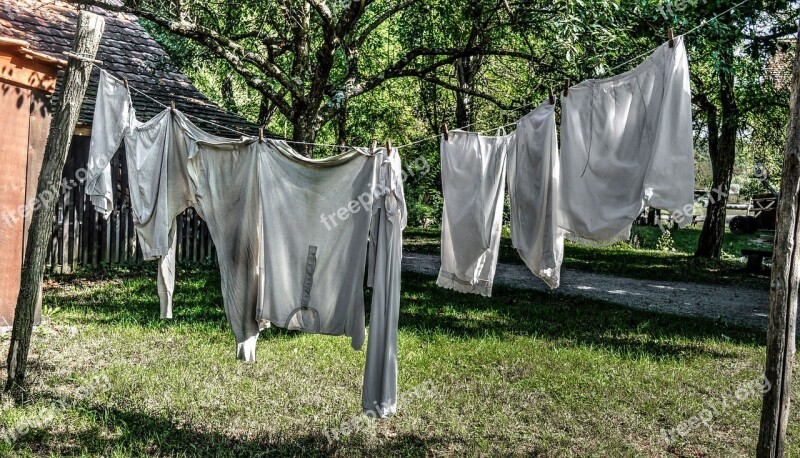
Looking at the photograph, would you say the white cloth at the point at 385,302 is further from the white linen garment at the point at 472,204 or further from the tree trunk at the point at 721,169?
the tree trunk at the point at 721,169

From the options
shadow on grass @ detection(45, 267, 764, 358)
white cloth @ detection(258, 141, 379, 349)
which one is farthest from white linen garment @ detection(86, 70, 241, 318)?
shadow on grass @ detection(45, 267, 764, 358)

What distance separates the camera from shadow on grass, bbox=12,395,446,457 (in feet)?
14.8

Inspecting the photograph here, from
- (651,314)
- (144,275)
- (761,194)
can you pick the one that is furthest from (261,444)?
(761,194)

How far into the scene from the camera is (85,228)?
39.0ft

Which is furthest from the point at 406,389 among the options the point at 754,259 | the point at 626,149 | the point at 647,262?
the point at 647,262

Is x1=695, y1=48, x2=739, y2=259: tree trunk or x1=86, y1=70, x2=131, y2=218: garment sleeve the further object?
x1=695, y1=48, x2=739, y2=259: tree trunk

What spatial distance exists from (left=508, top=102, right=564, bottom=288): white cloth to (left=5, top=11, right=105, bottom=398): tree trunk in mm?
3427

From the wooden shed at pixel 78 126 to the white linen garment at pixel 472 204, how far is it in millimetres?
3227

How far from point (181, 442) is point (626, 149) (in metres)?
3.54

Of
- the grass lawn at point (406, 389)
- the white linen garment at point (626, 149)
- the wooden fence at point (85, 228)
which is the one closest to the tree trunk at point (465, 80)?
the wooden fence at point (85, 228)

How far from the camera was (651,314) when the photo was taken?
9594 mm

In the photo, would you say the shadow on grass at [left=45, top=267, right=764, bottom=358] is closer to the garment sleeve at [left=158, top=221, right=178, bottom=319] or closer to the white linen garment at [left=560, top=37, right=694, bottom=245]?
the garment sleeve at [left=158, top=221, right=178, bottom=319]

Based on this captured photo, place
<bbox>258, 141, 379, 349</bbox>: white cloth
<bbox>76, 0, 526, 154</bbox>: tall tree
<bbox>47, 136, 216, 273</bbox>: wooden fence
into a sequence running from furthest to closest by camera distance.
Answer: <bbox>47, 136, 216, 273</bbox>: wooden fence, <bbox>76, 0, 526, 154</bbox>: tall tree, <bbox>258, 141, 379, 349</bbox>: white cloth

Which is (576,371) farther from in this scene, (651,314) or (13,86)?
(13,86)
